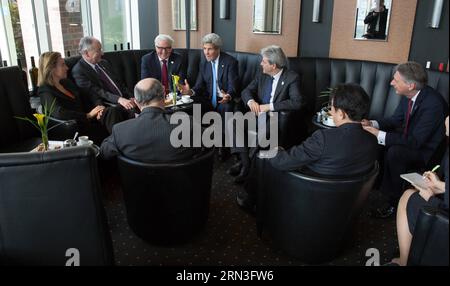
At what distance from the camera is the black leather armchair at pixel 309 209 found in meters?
2.10

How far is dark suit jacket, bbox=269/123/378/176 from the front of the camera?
80.7 inches

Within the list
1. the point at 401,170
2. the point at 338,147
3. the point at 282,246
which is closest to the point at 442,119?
the point at 401,170

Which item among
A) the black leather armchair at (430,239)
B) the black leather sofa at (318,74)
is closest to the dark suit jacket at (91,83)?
the black leather sofa at (318,74)

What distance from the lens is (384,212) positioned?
3.13 metres

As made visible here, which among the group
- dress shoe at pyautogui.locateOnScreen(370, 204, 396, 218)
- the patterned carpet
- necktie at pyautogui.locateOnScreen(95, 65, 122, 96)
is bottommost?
the patterned carpet

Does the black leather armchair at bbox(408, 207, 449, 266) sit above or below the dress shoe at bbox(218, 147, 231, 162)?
above

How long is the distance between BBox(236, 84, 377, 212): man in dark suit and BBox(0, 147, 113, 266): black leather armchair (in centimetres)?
118

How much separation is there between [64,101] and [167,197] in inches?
71.1

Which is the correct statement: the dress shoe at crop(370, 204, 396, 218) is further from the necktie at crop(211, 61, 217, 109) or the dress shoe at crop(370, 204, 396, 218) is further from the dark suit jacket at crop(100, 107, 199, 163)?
the necktie at crop(211, 61, 217, 109)

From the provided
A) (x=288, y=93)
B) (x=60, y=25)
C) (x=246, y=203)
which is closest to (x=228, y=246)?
(x=246, y=203)

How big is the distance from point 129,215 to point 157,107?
84 cm

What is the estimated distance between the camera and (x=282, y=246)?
97.7 inches

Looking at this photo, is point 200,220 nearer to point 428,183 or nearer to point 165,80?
point 428,183

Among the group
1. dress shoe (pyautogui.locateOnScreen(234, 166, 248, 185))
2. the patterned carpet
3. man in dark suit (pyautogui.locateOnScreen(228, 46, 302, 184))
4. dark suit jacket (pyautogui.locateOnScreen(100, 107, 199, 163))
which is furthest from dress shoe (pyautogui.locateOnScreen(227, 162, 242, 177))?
dark suit jacket (pyautogui.locateOnScreen(100, 107, 199, 163))
